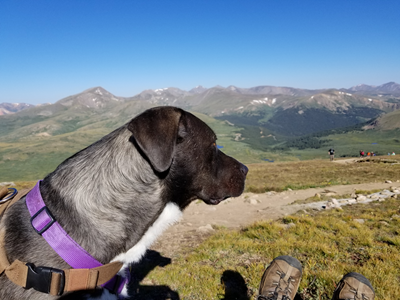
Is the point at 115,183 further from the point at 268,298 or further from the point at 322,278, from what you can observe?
the point at 322,278

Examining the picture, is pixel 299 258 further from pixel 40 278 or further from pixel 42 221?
pixel 42 221

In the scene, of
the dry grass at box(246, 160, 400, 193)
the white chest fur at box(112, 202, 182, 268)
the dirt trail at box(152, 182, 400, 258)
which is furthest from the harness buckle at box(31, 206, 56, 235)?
the dry grass at box(246, 160, 400, 193)

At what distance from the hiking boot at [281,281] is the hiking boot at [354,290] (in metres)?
0.60

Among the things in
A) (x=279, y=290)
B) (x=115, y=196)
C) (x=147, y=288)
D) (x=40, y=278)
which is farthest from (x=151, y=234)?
(x=147, y=288)

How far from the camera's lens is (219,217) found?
11.9 m

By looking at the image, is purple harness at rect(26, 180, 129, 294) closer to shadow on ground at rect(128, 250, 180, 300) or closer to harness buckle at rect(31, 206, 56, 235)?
harness buckle at rect(31, 206, 56, 235)

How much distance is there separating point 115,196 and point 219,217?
10.2m

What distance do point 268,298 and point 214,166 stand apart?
2193 mm

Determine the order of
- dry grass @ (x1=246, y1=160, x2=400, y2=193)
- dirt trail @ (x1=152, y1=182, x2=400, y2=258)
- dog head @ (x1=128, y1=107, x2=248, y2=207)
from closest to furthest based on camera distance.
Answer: dog head @ (x1=128, y1=107, x2=248, y2=207)
dirt trail @ (x1=152, y1=182, x2=400, y2=258)
dry grass @ (x1=246, y1=160, x2=400, y2=193)

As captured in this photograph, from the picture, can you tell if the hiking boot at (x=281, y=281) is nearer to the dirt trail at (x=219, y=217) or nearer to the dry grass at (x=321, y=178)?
the dirt trail at (x=219, y=217)

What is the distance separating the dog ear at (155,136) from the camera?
2.21 metres

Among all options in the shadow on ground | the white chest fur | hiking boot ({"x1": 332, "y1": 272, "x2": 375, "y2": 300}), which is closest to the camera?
the white chest fur

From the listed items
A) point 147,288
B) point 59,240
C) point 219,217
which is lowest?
point 219,217

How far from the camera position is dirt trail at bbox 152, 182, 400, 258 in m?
7.36
